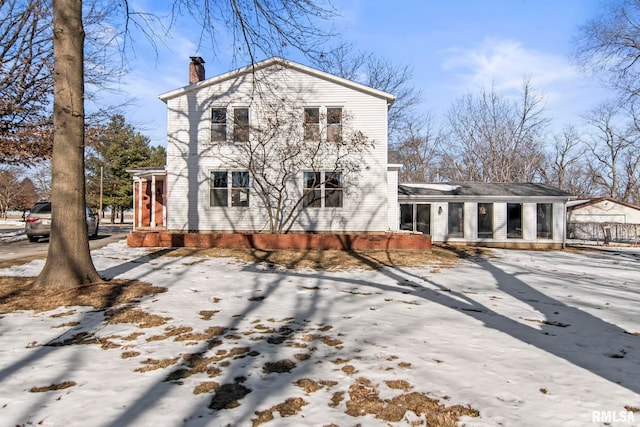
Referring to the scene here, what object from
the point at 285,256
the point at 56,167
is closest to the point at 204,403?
the point at 56,167

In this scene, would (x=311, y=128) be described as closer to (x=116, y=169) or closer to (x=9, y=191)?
(x=116, y=169)

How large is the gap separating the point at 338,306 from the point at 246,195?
10.3 m

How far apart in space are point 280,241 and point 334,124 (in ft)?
17.6

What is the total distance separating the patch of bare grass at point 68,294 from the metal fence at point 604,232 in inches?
1053

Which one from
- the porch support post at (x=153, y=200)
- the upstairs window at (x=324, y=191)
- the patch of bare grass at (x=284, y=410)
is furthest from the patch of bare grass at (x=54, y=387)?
the porch support post at (x=153, y=200)

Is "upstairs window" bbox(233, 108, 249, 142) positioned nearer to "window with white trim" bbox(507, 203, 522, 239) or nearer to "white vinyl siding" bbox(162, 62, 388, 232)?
"white vinyl siding" bbox(162, 62, 388, 232)

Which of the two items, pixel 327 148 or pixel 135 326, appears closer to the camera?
Result: pixel 135 326

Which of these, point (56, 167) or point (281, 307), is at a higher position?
point (56, 167)

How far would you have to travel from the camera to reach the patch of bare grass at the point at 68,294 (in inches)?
231

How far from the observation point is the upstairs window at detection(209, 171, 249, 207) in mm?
15602

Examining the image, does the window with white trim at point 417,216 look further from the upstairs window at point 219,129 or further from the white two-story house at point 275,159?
the upstairs window at point 219,129

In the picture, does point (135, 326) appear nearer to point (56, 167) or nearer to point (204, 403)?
point (204, 403)

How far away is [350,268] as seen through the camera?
1016 cm

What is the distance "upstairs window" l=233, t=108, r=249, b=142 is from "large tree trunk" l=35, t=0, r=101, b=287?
333 inches
